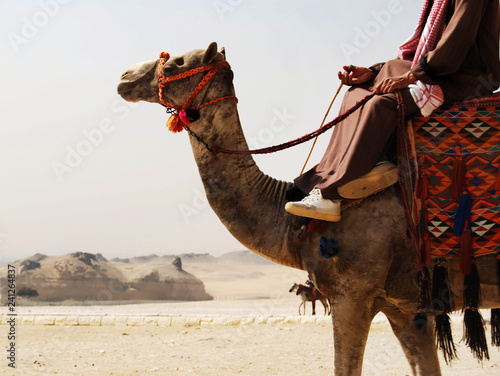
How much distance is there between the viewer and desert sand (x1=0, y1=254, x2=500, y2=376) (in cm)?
886

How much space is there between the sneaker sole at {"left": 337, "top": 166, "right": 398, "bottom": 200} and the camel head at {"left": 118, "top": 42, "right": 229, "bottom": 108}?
64.0 inches

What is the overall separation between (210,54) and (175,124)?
2.32 feet

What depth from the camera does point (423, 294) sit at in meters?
4.67

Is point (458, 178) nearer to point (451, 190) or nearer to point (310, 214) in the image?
point (451, 190)

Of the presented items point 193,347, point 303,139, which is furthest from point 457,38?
point 193,347

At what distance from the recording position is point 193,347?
36.2ft

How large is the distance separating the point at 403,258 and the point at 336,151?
1.04 meters

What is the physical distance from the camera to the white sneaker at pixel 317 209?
15.0ft

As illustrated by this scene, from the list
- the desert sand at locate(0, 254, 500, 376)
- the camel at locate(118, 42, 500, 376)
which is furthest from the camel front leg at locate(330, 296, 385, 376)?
the desert sand at locate(0, 254, 500, 376)

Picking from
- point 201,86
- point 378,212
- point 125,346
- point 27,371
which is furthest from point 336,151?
point 125,346

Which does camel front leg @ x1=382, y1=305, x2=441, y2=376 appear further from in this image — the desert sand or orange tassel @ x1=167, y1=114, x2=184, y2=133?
the desert sand

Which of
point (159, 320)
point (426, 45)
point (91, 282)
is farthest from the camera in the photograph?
point (91, 282)

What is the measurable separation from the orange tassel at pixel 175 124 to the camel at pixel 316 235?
12 cm

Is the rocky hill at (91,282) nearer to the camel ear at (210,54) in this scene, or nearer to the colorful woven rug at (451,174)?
the camel ear at (210,54)
